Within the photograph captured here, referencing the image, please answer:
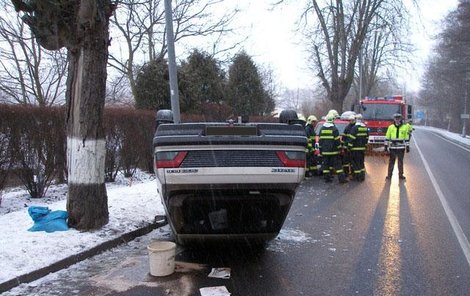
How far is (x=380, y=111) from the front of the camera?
77.4 ft

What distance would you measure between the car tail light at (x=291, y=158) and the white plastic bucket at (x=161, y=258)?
1596mm

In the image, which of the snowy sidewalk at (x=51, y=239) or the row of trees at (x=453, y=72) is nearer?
the snowy sidewalk at (x=51, y=239)

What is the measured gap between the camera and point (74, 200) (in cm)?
676

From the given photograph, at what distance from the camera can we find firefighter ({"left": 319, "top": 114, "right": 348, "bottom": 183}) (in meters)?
13.2

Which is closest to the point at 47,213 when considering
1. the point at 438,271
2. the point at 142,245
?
the point at 142,245

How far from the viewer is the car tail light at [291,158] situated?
17.1ft

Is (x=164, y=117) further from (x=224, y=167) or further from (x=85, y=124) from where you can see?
(x=224, y=167)

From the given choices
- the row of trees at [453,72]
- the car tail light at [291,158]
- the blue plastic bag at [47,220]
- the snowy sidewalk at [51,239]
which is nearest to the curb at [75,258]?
the snowy sidewalk at [51,239]

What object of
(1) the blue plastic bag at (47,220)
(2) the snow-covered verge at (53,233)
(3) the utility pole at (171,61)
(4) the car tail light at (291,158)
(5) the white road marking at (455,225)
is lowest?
(5) the white road marking at (455,225)

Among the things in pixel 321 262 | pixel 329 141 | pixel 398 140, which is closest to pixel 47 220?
pixel 321 262

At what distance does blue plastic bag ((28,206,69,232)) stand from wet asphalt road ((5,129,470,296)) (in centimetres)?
92

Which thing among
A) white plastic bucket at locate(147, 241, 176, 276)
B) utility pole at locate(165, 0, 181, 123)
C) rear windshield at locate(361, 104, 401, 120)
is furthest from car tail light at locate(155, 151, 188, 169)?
rear windshield at locate(361, 104, 401, 120)

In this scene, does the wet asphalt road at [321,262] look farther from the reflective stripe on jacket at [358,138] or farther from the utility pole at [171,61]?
the reflective stripe on jacket at [358,138]

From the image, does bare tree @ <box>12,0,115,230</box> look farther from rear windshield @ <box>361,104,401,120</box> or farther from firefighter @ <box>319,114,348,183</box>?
rear windshield @ <box>361,104,401,120</box>
